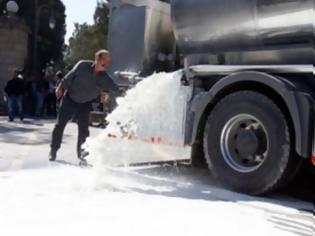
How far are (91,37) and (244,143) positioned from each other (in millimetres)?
34171

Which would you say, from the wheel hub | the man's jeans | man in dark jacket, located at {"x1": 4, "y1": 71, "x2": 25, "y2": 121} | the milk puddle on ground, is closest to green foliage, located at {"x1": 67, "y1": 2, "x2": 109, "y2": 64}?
man in dark jacket, located at {"x1": 4, "y1": 71, "x2": 25, "y2": 121}

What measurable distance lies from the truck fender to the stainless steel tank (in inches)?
9.3

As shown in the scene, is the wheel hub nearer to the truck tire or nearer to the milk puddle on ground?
the truck tire

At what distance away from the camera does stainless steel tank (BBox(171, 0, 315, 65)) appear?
5.48 m

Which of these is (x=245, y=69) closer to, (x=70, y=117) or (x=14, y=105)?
(x=70, y=117)

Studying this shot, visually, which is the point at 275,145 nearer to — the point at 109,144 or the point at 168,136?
the point at 168,136

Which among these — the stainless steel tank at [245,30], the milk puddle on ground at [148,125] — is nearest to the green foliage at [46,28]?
the milk puddle on ground at [148,125]

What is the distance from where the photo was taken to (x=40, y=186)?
5.81 meters

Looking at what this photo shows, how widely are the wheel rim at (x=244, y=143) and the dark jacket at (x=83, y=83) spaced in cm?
220

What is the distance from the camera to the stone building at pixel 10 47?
22.5 m

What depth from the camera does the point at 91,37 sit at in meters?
39.2

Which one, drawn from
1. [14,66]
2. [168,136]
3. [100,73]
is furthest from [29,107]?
[168,136]

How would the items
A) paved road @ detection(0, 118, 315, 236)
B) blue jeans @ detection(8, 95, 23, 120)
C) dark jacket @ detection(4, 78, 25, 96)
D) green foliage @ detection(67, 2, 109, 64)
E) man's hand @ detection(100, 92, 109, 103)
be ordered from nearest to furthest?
paved road @ detection(0, 118, 315, 236), man's hand @ detection(100, 92, 109, 103), blue jeans @ detection(8, 95, 23, 120), dark jacket @ detection(4, 78, 25, 96), green foliage @ detection(67, 2, 109, 64)

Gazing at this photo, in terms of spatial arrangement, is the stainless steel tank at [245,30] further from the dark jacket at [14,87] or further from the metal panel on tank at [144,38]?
the dark jacket at [14,87]
